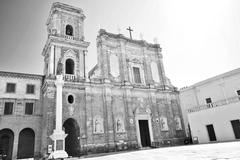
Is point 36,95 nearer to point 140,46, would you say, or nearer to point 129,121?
point 129,121

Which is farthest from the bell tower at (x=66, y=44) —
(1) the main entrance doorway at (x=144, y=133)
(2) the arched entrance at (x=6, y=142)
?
(1) the main entrance doorway at (x=144, y=133)

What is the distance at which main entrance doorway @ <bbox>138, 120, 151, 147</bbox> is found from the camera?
22.4 metres

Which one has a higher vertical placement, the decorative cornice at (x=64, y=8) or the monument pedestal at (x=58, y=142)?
the decorative cornice at (x=64, y=8)

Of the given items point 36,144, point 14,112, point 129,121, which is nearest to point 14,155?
point 36,144

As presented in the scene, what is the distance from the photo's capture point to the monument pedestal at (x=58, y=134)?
1469 cm

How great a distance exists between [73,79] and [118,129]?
7299mm

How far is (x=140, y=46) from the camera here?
1069 inches

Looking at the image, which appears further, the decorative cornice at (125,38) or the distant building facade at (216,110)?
the decorative cornice at (125,38)

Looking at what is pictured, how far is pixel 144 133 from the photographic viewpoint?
22.8 metres

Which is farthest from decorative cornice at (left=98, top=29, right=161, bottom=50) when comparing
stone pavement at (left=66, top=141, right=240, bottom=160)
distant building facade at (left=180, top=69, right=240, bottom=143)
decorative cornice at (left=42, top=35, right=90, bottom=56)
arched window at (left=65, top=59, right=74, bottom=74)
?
stone pavement at (left=66, top=141, right=240, bottom=160)

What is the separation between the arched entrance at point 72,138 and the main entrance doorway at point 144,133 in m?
7.73

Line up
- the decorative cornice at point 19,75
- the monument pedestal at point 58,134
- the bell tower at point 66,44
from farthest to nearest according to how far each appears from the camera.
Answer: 1. the bell tower at point 66,44
2. the decorative cornice at point 19,75
3. the monument pedestal at point 58,134

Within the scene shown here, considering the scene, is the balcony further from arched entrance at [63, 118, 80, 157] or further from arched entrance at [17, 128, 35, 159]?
arched entrance at [17, 128, 35, 159]

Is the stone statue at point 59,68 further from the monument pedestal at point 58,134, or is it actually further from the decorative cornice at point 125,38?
the decorative cornice at point 125,38
